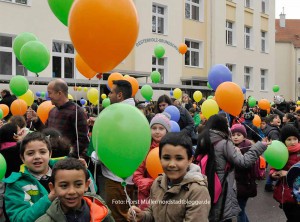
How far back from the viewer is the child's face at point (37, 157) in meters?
2.84

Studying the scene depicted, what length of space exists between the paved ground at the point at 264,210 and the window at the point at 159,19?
15.1 m

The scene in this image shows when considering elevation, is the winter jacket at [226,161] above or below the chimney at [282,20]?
below

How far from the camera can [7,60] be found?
52.3ft

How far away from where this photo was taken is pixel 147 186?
12.1 ft

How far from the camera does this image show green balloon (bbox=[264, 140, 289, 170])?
4.28 metres

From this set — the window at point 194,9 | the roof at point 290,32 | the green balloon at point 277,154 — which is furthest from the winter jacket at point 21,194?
the roof at point 290,32

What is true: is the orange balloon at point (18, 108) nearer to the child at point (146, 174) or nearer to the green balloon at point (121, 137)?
the child at point (146, 174)

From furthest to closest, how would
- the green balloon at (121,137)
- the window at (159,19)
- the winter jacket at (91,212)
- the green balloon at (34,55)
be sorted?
the window at (159,19) → the green balloon at (34,55) → the green balloon at (121,137) → the winter jacket at (91,212)

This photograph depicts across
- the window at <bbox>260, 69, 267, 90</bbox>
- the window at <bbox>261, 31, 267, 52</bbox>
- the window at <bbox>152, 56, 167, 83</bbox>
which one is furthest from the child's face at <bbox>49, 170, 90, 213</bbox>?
the window at <bbox>261, 31, 267, 52</bbox>

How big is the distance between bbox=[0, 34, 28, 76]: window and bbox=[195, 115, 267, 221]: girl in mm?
12952

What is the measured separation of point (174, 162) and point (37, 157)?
978 millimetres

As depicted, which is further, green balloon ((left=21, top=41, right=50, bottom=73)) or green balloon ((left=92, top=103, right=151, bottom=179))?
green balloon ((left=21, top=41, right=50, bottom=73))

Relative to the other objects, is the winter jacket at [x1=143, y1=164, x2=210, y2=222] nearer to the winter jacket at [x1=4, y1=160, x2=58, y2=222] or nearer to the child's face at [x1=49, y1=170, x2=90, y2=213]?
the child's face at [x1=49, y1=170, x2=90, y2=213]

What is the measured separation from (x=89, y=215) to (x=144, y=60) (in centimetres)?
1823
